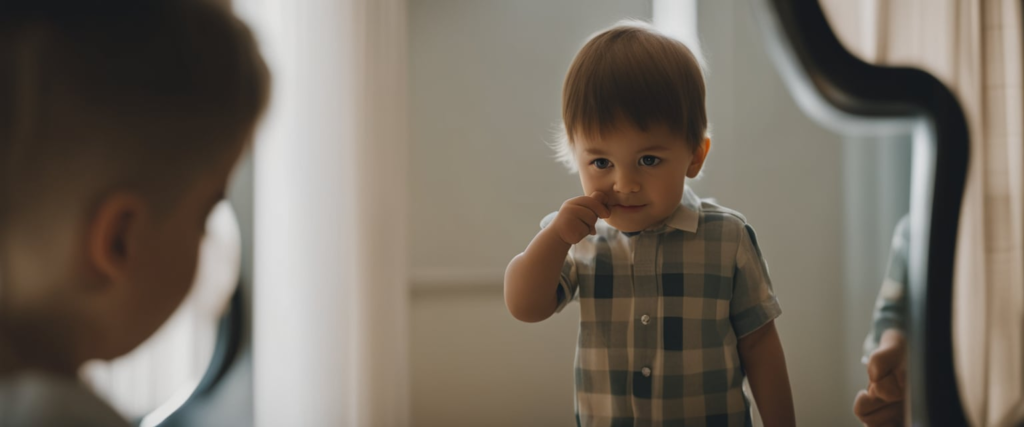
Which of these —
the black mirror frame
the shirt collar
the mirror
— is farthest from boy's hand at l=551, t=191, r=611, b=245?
the mirror

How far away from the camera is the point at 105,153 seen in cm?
47

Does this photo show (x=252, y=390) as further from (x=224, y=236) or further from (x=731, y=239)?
(x=731, y=239)

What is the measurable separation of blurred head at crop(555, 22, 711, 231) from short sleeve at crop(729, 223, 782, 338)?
0.40ft

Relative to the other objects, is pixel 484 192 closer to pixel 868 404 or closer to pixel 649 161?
pixel 649 161

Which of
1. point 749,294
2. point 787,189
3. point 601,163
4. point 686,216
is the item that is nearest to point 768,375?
point 749,294

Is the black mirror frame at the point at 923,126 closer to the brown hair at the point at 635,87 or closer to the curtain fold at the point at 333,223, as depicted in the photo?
the brown hair at the point at 635,87

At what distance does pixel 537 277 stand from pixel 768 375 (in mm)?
317

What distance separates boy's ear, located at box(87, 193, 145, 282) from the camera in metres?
0.47

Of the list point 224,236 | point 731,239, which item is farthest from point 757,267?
point 224,236

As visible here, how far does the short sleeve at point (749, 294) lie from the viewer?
0.84 m

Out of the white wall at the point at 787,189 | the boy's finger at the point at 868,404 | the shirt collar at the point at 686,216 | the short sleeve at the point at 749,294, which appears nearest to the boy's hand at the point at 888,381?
the boy's finger at the point at 868,404

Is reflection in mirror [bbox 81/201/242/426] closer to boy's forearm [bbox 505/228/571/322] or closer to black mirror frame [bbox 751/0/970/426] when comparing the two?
boy's forearm [bbox 505/228/571/322]

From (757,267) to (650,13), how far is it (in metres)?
0.88

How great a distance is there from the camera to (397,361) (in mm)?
1236
